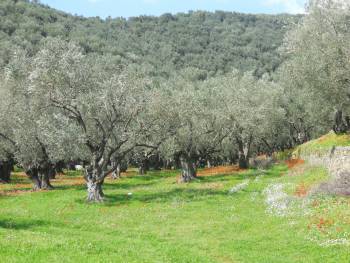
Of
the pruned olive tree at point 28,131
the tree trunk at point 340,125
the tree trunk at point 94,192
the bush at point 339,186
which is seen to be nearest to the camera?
the bush at point 339,186

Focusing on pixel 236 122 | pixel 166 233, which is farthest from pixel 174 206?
pixel 236 122

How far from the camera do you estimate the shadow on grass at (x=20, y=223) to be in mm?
28391

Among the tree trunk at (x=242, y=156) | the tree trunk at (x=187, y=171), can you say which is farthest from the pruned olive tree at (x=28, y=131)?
the tree trunk at (x=242, y=156)

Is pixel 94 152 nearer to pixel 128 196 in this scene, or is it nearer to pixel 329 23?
pixel 128 196

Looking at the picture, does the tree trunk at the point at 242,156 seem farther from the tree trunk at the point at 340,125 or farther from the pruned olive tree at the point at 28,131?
the pruned olive tree at the point at 28,131

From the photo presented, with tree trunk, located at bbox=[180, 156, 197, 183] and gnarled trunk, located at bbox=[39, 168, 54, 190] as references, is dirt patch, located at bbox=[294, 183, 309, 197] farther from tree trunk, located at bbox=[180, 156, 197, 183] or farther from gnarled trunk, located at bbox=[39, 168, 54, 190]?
gnarled trunk, located at bbox=[39, 168, 54, 190]

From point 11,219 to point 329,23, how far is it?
107ft

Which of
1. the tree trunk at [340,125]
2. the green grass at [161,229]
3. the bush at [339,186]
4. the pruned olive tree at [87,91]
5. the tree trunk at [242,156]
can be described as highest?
the pruned olive tree at [87,91]

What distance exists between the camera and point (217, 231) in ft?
89.1

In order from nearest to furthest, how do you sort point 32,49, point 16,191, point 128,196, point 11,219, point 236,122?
point 11,219 → point 128,196 → point 16,191 → point 236,122 → point 32,49

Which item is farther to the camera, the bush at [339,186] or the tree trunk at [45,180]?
the tree trunk at [45,180]

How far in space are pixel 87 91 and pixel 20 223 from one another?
14538mm

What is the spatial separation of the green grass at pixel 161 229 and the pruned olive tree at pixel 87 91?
4409 millimetres

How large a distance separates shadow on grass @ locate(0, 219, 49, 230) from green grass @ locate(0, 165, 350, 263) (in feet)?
0.20
